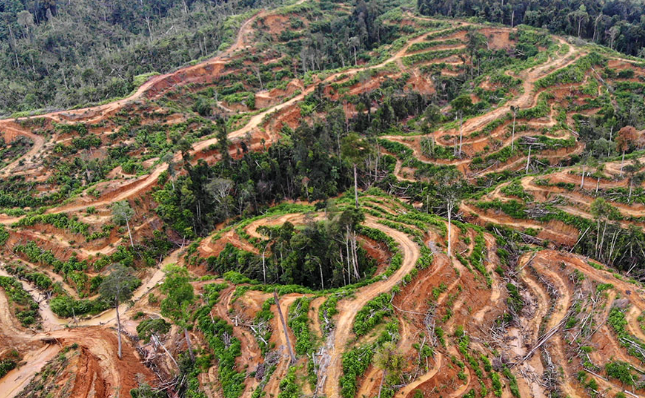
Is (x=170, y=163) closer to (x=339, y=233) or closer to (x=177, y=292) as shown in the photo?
(x=177, y=292)

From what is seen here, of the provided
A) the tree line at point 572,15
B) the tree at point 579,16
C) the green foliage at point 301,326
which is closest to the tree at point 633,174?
the green foliage at point 301,326

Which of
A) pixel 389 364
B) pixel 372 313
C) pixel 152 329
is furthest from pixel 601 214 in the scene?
pixel 152 329

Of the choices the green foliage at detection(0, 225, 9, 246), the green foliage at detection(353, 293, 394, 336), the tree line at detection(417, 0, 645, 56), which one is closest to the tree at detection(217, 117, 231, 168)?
the green foliage at detection(0, 225, 9, 246)

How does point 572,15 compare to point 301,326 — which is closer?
point 301,326

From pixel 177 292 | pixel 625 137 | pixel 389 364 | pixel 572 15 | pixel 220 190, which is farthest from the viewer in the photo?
pixel 572 15

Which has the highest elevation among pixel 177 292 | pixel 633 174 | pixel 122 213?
pixel 177 292

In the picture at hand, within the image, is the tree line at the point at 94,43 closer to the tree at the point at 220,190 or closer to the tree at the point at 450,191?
the tree at the point at 220,190

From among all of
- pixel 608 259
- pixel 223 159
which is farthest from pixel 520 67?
pixel 223 159

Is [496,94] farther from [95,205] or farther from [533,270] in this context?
[95,205]
